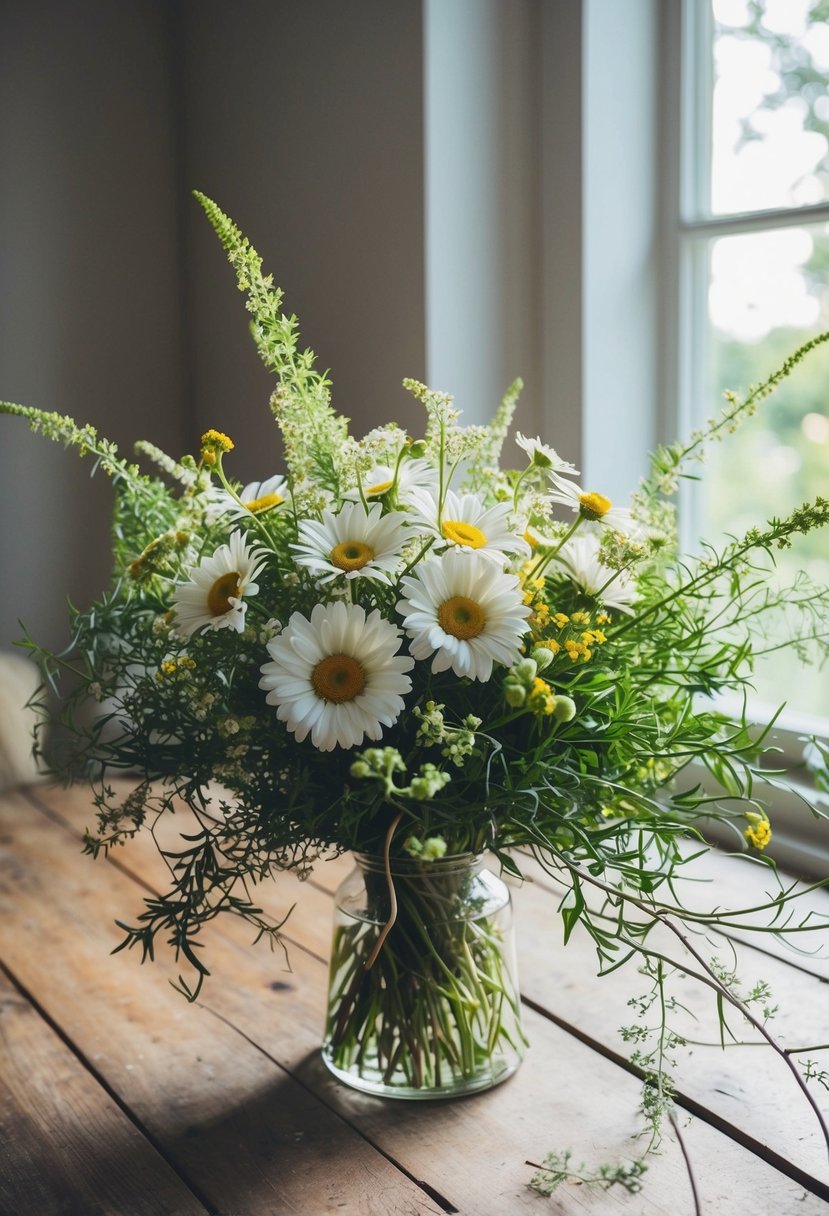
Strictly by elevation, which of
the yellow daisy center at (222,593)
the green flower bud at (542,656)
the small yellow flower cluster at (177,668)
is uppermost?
the yellow daisy center at (222,593)

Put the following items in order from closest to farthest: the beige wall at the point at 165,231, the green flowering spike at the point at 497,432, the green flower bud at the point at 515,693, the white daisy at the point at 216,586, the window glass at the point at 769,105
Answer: the green flower bud at the point at 515,693 < the white daisy at the point at 216,586 < the green flowering spike at the point at 497,432 < the window glass at the point at 769,105 < the beige wall at the point at 165,231

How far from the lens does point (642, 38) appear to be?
156cm

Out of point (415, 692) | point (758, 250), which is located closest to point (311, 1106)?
point (415, 692)

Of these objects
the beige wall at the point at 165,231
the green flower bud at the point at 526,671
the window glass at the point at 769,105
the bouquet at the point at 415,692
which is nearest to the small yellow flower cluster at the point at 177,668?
the bouquet at the point at 415,692

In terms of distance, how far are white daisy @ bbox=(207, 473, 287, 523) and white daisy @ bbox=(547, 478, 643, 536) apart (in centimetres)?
20

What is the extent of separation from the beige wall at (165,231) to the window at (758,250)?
427mm

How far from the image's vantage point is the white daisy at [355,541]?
0.73 meters

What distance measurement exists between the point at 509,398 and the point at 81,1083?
2.20 ft

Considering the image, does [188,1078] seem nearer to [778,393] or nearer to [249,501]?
[249,501]

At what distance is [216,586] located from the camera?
0.77 m

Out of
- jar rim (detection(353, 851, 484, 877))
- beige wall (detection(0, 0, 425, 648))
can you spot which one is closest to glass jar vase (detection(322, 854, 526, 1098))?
A: jar rim (detection(353, 851, 484, 877))

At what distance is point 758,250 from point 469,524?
3.40 feet

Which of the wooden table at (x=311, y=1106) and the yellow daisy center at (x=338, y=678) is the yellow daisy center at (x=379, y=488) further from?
the wooden table at (x=311, y=1106)

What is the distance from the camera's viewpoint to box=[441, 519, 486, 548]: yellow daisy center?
2.43ft
